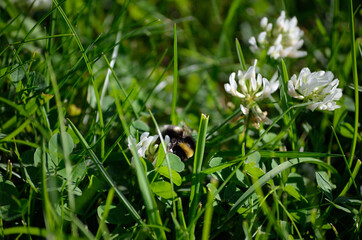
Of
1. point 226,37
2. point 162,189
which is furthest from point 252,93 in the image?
point 226,37

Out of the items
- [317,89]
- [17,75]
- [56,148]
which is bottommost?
[317,89]

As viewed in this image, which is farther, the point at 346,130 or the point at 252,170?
the point at 346,130

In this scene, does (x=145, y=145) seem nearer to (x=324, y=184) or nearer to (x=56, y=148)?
(x=56, y=148)

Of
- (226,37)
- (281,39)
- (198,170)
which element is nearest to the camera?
(198,170)

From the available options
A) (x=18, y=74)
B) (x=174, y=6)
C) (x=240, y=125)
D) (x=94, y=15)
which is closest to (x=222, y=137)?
Result: (x=240, y=125)

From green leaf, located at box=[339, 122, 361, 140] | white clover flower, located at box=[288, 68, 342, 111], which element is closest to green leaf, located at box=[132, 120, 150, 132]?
white clover flower, located at box=[288, 68, 342, 111]

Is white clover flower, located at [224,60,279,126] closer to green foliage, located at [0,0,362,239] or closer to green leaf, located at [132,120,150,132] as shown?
green foliage, located at [0,0,362,239]

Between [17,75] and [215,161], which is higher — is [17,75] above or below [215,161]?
above
